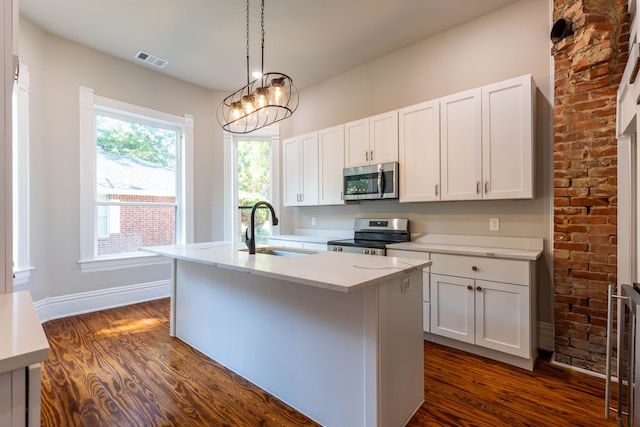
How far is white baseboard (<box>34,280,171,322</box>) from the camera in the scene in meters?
3.35

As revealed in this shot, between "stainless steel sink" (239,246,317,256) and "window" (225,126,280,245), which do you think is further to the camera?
"window" (225,126,280,245)

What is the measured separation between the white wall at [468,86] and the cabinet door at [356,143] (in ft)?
1.34

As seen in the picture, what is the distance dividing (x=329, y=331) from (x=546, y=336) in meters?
2.16

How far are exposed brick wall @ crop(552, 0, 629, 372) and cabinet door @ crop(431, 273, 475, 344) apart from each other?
64 centimetres

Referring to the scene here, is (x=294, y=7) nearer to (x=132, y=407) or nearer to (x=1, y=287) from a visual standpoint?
(x=1, y=287)

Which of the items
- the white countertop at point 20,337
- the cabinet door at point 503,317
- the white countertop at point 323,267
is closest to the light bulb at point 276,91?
the white countertop at point 323,267

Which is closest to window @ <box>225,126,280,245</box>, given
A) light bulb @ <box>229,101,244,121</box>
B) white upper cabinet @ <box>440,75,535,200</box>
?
light bulb @ <box>229,101,244,121</box>

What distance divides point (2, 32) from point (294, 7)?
2358 millimetres

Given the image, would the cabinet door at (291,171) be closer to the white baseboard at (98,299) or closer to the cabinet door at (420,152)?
the cabinet door at (420,152)

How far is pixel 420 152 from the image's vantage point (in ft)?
10.2

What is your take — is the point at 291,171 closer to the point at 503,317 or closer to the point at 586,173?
the point at 503,317

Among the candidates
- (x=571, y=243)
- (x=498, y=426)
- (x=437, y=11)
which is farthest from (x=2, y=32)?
(x=571, y=243)

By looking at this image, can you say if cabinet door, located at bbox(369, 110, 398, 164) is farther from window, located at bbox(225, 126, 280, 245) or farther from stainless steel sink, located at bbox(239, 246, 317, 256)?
window, located at bbox(225, 126, 280, 245)

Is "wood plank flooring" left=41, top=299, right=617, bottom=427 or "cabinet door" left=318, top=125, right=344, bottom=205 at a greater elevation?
"cabinet door" left=318, top=125, right=344, bottom=205
